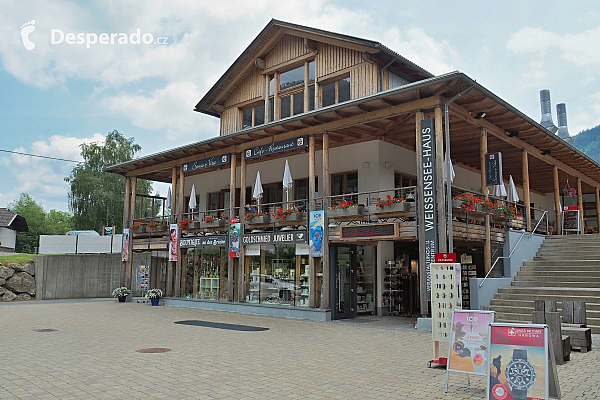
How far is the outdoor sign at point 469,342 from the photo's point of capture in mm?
6598

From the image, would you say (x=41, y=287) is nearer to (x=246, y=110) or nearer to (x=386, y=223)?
(x=246, y=110)

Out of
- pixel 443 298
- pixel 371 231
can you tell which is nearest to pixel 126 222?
pixel 371 231

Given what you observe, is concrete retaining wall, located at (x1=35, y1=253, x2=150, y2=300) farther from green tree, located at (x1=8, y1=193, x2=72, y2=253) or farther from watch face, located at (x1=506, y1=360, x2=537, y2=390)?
green tree, located at (x1=8, y1=193, x2=72, y2=253)

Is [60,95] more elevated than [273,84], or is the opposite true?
[60,95]

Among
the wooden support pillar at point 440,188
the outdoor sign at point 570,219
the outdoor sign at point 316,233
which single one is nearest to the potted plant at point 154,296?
the outdoor sign at point 316,233

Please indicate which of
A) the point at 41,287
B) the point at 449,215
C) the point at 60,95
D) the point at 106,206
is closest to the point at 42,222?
the point at 106,206

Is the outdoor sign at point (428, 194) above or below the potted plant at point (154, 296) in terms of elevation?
above

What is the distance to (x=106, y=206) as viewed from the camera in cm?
4294

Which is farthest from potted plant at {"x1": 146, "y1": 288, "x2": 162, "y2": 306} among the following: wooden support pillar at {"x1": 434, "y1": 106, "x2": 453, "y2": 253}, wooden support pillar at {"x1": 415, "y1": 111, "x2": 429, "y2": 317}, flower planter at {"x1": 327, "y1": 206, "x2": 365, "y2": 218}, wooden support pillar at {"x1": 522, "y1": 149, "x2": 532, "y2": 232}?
wooden support pillar at {"x1": 522, "y1": 149, "x2": 532, "y2": 232}

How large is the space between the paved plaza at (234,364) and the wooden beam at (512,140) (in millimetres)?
6329

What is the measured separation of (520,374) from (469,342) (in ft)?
4.36

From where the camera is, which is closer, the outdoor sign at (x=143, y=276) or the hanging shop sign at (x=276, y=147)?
the hanging shop sign at (x=276, y=147)

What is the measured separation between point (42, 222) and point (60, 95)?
159 ft

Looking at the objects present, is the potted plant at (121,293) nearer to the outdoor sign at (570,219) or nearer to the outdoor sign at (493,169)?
the outdoor sign at (493,169)
